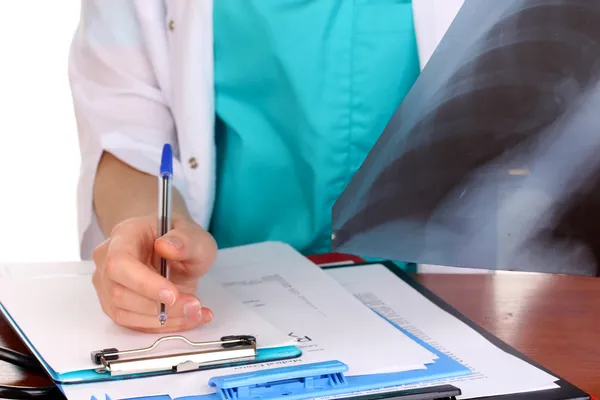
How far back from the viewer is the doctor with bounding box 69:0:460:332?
70cm

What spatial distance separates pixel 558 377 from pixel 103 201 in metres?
0.40

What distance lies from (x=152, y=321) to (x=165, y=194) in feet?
0.26

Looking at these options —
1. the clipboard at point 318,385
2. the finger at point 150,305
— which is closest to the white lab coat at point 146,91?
the finger at point 150,305

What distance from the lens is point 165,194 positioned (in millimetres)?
553

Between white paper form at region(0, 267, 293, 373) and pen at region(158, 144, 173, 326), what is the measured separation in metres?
0.04

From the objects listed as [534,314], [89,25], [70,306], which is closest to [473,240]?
[534,314]

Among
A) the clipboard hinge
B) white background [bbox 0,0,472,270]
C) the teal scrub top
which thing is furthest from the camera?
white background [bbox 0,0,472,270]

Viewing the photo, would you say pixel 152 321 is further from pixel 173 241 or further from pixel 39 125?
pixel 39 125

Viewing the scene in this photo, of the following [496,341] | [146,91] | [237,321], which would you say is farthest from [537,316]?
[146,91]

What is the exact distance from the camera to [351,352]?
1.63 ft

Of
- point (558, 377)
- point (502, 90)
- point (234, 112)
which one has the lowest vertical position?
point (558, 377)

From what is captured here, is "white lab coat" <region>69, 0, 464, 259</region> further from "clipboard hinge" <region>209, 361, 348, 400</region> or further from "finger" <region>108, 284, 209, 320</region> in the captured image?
"clipboard hinge" <region>209, 361, 348, 400</region>

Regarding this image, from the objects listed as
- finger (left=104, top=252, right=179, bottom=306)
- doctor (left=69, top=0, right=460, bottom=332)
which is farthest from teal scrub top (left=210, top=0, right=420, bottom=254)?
finger (left=104, top=252, right=179, bottom=306)

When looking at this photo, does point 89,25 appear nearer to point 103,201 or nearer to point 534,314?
point 103,201
